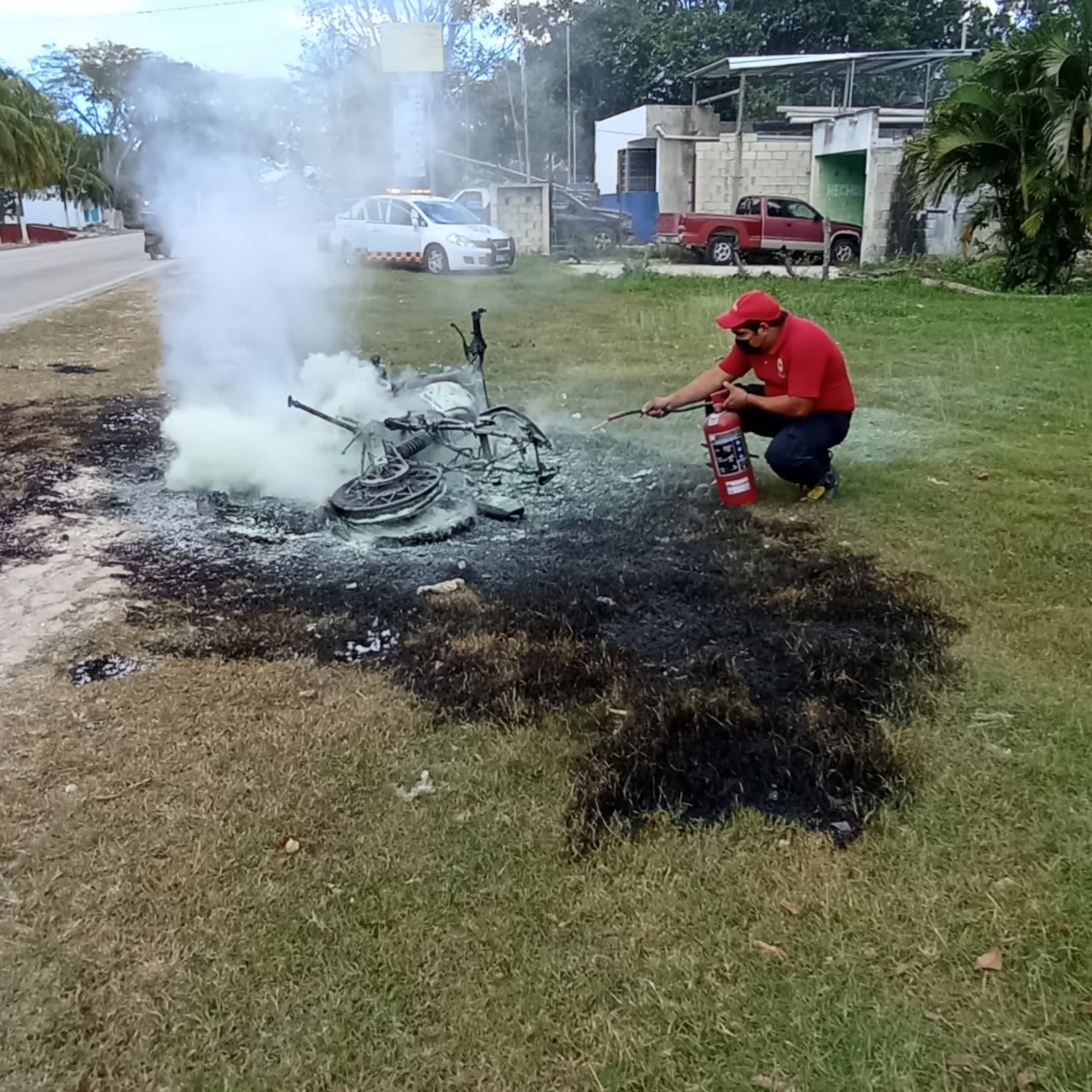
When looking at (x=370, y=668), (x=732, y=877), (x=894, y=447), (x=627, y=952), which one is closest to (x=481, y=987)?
(x=627, y=952)

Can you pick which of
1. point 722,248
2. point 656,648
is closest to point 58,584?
point 656,648

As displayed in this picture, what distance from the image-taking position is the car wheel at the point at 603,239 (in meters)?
23.7

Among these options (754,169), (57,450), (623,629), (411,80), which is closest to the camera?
(623,629)

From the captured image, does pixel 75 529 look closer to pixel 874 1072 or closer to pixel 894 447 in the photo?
pixel 874 1072

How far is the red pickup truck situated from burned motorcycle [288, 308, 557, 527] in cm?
1635

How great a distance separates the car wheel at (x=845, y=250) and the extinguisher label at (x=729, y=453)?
1767 cm

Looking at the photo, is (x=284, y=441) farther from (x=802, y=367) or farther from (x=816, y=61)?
(x=816, y=61)

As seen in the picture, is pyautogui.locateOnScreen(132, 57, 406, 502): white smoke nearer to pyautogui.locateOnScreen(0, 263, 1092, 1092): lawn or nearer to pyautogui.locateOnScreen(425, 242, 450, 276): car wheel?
pyautogui.locateOnScreen(0, 263, 1092, 1092): lawn

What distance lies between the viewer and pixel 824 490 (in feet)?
16.9

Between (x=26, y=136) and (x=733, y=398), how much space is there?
116 ft

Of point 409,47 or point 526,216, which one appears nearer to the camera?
point 409,47

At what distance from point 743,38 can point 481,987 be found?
36.9m

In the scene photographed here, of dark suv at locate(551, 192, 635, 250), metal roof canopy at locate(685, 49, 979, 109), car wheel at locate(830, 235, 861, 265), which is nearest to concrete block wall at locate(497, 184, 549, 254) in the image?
dark suv at locate(551, 192, 635, 250)

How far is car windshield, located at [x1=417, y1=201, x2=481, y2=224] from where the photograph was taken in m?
17.9
